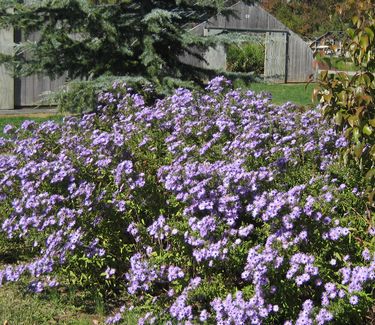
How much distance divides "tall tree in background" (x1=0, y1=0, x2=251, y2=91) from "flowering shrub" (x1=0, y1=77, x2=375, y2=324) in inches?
73.1

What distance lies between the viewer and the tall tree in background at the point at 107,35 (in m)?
6.65

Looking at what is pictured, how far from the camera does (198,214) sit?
3.62m

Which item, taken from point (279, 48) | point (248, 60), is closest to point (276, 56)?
point (279, 48)

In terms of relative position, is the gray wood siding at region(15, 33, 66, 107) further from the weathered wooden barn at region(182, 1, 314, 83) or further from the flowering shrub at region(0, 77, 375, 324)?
the weathered wooden barn at region(182, 1, 314, 83)

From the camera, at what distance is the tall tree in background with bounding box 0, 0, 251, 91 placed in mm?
6648

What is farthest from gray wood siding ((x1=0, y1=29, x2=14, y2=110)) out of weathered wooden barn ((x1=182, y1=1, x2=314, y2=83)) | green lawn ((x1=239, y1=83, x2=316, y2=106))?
weathered wooden barn ((x1=182, y1=1, x2=314, y2=83))

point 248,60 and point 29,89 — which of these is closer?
point 29,89

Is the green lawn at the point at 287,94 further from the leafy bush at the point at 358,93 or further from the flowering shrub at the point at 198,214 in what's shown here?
the leafy bush at the point at 358,93

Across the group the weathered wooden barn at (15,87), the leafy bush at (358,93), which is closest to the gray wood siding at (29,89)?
the weathered wooden barn at (15,87)

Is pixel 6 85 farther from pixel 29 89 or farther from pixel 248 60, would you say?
pixel 248 60

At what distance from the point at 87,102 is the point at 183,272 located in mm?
3619

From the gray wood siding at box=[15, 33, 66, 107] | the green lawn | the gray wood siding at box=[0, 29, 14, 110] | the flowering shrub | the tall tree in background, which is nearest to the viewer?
→ the flowering shrub

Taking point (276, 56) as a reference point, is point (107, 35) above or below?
below

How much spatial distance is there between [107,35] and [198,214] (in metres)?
3.79
